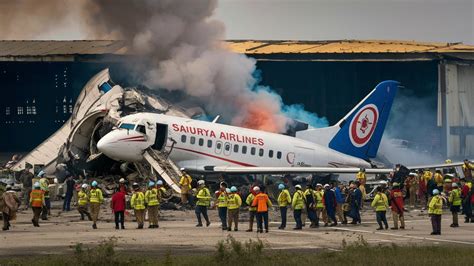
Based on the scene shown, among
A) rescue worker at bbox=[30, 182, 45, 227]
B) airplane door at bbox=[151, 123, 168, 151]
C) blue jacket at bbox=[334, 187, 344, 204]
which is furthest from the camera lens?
airplane door at bbox=[151, 123, 168, 151]

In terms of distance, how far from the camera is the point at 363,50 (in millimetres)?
82562

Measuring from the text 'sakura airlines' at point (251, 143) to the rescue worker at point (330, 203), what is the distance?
1182cm

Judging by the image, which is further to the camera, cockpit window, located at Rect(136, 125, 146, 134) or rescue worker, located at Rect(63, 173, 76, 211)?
cockpit window, located at Rect(136, 125, 146, 134)

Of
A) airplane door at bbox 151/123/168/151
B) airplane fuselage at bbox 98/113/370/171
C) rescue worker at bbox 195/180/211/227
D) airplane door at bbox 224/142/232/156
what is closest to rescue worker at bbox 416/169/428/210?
airplane fuselage at bbox 98/113/370/171

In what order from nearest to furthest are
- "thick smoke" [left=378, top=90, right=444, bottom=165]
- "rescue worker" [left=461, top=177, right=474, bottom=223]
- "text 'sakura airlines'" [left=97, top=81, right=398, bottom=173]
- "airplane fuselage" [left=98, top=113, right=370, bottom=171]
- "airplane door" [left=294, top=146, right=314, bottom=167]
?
1. "rescue worker" [left=461, top=177, right=474, bottom=223]
2. "airplane fuselage" [left=98, top=113, right=370, bottom=171]
3. "text 'sakura airlines'" [left=97, top=81, right=398, bottom=173]
4. "airplane door" [left=294, top=146, right=314, bottom=167]
5. "thick smoke" [left=378, top=90, right=444, bottom=165]

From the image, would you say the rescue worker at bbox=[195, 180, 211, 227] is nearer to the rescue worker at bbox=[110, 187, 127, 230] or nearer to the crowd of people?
the crowd of people

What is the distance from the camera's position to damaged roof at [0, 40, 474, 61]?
7881 centimetres

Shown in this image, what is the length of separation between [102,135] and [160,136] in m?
5.72

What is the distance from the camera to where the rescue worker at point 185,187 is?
51531 mm

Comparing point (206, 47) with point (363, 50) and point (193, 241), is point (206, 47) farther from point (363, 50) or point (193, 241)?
point (193, 241)

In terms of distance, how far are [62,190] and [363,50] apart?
30.3 meters

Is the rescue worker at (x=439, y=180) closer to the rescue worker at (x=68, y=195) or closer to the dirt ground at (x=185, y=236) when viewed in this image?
the dirt ground at (x=185, y=236)

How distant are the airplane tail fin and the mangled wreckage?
8538mm

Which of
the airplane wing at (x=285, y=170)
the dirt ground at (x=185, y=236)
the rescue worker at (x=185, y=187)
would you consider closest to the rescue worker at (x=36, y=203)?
the dirt ground at (x=185, y=236)
